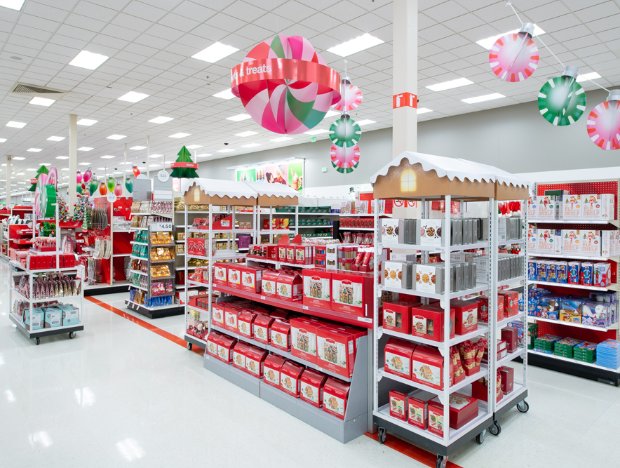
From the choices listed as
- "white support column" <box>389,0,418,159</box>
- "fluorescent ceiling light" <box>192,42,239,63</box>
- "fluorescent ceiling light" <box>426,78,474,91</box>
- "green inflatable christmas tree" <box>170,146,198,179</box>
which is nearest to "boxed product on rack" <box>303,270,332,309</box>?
"white support column" <box>389,0,418,159</box>

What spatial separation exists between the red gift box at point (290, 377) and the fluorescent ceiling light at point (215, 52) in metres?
5.54

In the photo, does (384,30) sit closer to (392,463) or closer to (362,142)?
(392,463)

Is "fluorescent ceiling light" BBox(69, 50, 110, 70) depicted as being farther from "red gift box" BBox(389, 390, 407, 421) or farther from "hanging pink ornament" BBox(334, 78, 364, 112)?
"red gift box" BBox(389, 390, 407, 421)

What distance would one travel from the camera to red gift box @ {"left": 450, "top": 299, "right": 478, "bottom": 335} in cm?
319

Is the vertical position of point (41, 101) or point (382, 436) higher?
point (41, 101)

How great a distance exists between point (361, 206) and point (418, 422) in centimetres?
682

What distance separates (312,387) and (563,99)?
406 centimetres

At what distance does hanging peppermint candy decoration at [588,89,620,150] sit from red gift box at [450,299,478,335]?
3.52 metres

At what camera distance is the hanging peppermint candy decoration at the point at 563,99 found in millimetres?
4617

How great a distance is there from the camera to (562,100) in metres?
4.63

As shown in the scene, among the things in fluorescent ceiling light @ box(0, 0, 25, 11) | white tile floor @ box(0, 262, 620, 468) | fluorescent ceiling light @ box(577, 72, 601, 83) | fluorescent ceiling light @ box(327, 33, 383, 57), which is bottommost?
white tile floor @ box(0, 262, 620, 468)

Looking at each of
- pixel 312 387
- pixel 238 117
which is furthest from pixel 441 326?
pixel 238 117

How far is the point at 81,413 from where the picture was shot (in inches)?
150

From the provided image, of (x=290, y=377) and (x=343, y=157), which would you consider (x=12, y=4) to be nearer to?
(x=343, y=157)
